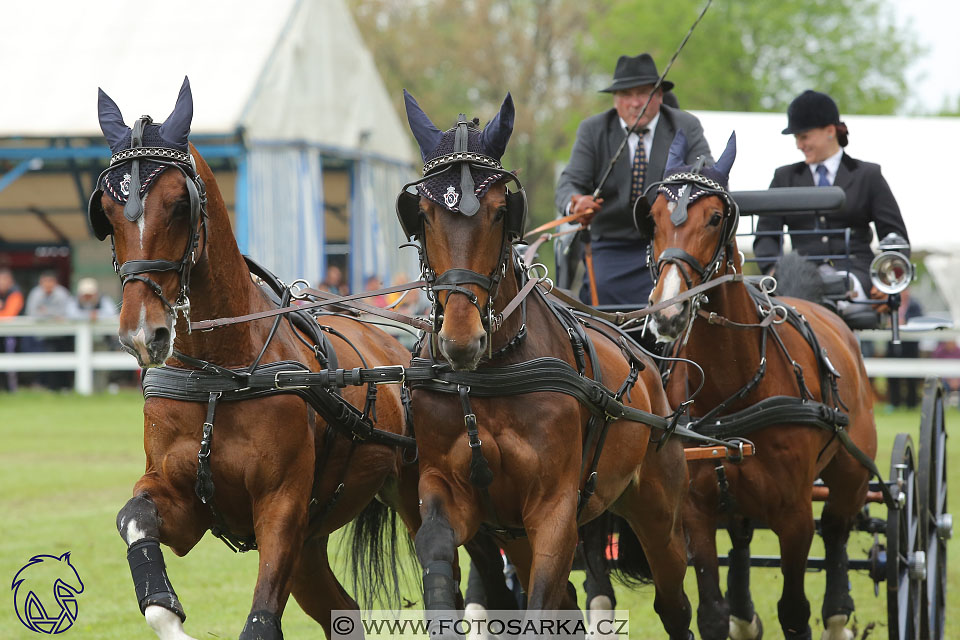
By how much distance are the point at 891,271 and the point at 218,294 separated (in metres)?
3.72

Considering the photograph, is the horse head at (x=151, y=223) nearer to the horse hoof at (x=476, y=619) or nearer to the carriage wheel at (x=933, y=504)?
the horse hoof at (x=476, y=619)

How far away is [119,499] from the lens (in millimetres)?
10758

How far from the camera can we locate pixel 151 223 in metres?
3.98

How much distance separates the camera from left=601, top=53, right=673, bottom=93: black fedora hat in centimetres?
647

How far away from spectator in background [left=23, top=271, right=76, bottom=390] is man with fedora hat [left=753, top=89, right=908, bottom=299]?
1548cm

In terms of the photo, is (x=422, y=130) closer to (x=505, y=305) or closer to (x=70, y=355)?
(x=505, y=305)

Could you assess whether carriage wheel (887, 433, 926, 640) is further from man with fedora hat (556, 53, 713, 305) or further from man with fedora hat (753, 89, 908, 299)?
man with fedora hat (556, 53, 713, 305)

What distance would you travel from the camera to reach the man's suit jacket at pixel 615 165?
641 cm

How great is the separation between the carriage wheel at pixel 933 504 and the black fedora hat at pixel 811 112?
5.35 feet

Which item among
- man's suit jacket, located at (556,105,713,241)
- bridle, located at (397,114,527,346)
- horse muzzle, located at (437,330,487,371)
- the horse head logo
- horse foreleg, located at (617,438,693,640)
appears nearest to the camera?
horse muzzle, located at (437,330,487,371)

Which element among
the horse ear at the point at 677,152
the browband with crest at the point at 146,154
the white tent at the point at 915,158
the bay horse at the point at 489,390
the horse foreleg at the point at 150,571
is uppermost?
the white tent at the point at 915,158

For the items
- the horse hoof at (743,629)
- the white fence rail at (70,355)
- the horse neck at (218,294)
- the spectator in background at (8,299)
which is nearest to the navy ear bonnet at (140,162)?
the horse neck at (218,294)

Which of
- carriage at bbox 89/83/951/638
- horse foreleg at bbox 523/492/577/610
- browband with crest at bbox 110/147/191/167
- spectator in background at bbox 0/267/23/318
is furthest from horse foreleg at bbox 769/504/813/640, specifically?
spectator in background at bbox 0/267/23/318

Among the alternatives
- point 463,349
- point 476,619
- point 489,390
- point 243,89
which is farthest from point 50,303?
point 463,349
